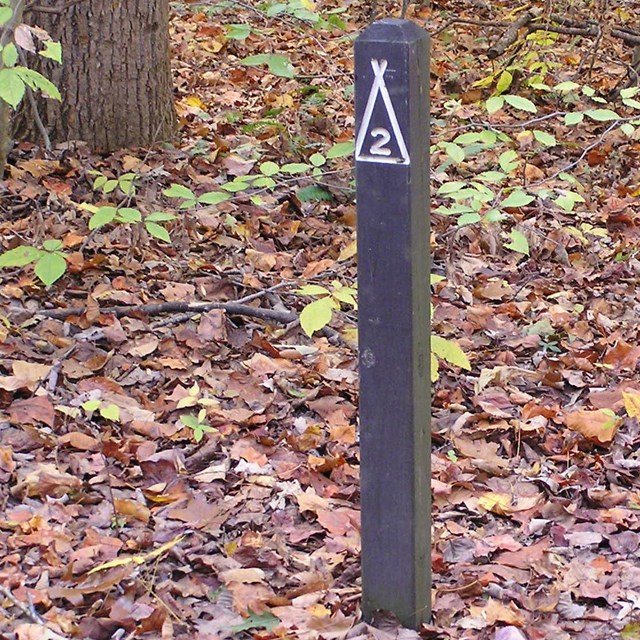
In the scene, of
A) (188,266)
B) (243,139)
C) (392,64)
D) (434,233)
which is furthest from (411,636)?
(243,139)

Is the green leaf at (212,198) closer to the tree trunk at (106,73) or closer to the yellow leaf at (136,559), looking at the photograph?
the yellow leaf at (136,559)

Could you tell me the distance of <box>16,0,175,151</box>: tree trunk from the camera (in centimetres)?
564

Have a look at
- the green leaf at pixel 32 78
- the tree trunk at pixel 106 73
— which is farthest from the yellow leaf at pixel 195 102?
the green leaf at pixel 32 78

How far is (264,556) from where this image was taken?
119 inches

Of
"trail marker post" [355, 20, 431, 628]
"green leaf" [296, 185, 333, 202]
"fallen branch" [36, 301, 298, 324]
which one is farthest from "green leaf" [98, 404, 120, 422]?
"green leaf" [296, 185, 333, 202]

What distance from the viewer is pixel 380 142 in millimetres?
2230

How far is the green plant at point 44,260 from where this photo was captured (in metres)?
3.93

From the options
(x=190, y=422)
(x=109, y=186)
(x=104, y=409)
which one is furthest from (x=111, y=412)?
(x=109, y=186)

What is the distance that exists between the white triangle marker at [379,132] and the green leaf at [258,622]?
129cm

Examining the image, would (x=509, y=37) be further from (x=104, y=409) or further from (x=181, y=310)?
(x=104, y=409)

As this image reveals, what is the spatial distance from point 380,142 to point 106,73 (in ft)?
12.9

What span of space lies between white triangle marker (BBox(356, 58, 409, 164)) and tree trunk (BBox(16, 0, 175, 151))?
150 inches

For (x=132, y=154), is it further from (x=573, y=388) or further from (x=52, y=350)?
(x=573, y=388)

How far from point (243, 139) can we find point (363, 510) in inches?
179
